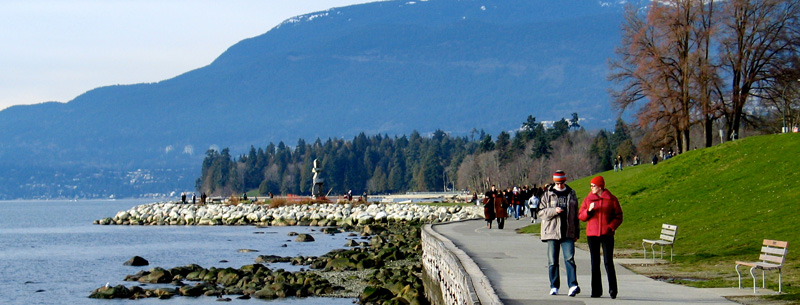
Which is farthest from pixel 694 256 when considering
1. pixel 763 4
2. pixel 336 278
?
pixel 763 4

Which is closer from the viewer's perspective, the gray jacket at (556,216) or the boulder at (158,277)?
the gray jacket at (556,216)

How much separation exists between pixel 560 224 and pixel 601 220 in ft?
2.19

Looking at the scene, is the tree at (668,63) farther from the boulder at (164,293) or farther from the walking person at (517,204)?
the boulder at (164,293)

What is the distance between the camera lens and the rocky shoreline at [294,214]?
7300 cm

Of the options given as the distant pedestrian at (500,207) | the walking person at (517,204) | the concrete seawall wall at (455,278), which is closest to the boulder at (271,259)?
the distant pedestrian at (500,207)

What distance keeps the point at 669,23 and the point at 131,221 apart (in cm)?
5264

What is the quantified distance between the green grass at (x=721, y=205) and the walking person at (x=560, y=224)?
3536mm

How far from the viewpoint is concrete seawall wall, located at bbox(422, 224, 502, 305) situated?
50.2ft

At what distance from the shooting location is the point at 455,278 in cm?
1823

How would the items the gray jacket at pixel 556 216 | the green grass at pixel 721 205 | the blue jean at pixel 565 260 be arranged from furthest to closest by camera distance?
the green grass at pixel 721 205, the blue jean at pixel 565 260, the gray jacket at pixel 556 216

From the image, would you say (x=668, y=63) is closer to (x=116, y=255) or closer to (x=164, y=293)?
(x=116, y=255)

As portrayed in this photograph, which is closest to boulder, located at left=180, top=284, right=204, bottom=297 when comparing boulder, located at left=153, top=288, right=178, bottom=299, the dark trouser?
boulder, located at left=153, top=288, right=178, bottom=299

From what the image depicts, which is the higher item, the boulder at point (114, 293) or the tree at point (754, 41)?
the tree at point (754, 41)

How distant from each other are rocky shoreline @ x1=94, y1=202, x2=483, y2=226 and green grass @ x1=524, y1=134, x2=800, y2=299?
25.1m
